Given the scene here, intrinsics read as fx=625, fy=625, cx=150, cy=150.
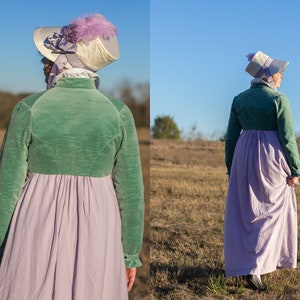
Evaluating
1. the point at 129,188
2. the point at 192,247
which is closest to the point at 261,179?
the point at 192,247

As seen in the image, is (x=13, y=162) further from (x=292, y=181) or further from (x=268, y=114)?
(x=292, y=181)

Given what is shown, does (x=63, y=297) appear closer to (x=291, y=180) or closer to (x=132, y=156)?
(x=132, y=156)

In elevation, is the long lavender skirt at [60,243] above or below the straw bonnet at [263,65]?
below

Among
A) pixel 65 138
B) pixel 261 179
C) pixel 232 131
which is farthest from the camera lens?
pixel 232 131

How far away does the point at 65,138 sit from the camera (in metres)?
2.82

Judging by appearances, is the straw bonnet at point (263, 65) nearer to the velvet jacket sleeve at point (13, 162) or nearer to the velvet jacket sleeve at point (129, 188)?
the velvet jacket sleeve at point (129, 188)

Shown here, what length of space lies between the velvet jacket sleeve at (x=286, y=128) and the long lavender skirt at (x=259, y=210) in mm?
108

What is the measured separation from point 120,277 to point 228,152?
10.1 ft

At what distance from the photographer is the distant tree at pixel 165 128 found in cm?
3964

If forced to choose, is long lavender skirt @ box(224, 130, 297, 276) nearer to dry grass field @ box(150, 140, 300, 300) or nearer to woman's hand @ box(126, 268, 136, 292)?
dry grass field @ box(150, 140, 300, 300)

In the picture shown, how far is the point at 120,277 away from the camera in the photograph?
3.02 m

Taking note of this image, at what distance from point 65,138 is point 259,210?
10.5ft

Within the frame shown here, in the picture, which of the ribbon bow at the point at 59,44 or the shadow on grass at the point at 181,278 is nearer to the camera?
the ribbon bow at the point at 59,44

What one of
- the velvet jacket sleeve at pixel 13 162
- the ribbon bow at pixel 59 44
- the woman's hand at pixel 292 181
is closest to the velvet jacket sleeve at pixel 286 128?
the woman's hand at pixel 292 181
